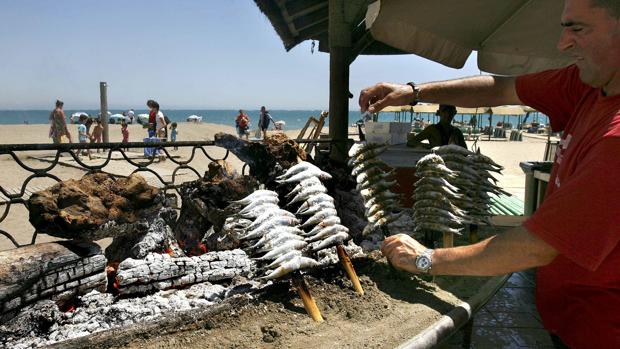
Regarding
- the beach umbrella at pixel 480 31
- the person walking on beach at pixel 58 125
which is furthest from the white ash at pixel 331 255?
the person walking on beach at pixel 58 125

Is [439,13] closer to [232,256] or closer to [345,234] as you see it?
[345,234]

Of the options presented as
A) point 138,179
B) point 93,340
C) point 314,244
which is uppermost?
point 138,179

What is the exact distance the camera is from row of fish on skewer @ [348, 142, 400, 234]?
301cm

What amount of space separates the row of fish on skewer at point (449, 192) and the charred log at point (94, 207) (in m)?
1.96

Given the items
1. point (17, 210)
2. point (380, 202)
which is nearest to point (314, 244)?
point (380, 202)

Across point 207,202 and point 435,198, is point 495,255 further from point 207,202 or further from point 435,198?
point 207,202

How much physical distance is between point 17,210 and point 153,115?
20.6ft

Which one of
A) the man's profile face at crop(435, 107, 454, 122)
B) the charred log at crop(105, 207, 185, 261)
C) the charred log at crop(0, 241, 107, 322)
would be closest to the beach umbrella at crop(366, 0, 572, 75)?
the man's profile face at crop(435, 107, 454, 122)

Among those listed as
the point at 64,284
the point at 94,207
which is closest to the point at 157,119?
the point at 94,207

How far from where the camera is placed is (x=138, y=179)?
3.01 m

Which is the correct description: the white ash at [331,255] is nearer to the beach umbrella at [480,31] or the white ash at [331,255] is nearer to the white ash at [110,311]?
the white ash at [110,311]

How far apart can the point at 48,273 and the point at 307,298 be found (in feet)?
5.09

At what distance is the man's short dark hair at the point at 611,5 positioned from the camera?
4.05 ft

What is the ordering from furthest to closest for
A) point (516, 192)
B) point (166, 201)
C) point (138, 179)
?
point (516, 192) < point (166, 201) < point (138, 179)
